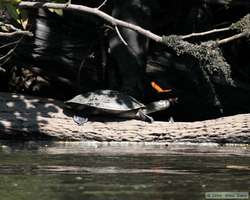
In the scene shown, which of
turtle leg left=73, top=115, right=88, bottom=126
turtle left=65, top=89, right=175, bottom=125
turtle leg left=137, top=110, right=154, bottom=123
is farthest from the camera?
turtle leg left=137, top=110, right=154, bottom=123

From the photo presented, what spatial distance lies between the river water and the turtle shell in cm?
55

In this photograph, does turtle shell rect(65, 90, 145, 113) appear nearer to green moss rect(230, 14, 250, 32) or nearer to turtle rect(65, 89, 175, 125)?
turtle rect(65, 89, 175, 125)

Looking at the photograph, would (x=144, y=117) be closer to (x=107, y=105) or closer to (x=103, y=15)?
(x=107, y=105)

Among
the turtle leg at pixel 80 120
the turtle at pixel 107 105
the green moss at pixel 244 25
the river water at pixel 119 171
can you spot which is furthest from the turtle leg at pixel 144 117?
the green moss at pixel 244 25

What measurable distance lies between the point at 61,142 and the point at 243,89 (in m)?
2.94

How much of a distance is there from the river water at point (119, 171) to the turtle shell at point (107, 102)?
551 mm

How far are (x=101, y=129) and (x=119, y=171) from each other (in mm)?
2717

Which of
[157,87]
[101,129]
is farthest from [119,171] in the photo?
[157,87]

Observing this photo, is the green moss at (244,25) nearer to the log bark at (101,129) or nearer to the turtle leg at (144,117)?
the log bark at (101,129)

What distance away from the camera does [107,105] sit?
933 cm

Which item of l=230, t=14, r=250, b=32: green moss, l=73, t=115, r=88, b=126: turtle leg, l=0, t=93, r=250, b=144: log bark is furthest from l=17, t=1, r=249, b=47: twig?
l=73, t=115, r=88, b=126: turtle leg

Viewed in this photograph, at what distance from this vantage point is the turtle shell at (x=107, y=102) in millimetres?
9336

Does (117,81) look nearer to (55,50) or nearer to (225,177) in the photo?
(55,50)

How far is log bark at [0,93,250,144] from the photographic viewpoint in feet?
29.6
